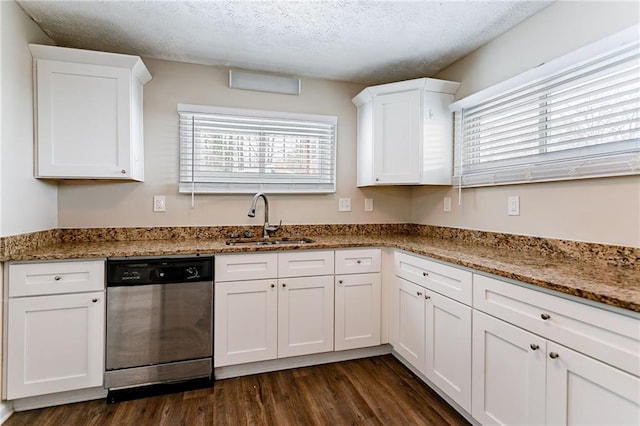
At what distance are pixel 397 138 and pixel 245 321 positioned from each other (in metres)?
1.77

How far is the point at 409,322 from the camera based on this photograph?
2.20 metres

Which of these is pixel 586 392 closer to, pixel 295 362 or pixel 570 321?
pixel 570 321

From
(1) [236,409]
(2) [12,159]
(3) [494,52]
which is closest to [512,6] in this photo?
(3) [494,52]

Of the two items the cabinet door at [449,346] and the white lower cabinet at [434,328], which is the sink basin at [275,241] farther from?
the cabinet door at [449,346]

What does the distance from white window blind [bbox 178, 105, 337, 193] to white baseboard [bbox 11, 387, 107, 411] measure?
4.63 feet

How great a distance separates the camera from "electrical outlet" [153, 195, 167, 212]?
2.51 m

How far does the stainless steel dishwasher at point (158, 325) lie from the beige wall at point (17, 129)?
1.94ft

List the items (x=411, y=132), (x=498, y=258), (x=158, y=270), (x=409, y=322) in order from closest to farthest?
(x=498, y=258) < (x=158, y=270) < (x=409, y=322) < (x=411, y=132)

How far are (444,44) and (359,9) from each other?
76 cm

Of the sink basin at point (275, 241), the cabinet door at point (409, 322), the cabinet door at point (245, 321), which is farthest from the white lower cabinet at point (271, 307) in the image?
the cabinet door at point (409, 322)

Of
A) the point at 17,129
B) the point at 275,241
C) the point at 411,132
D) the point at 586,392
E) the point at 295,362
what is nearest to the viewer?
the point at 586,392

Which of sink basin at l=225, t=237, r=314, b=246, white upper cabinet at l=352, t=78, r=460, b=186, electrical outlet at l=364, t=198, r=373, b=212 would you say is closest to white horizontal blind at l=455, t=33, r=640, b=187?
white upper cabinet at l=352, t=78, r=460, b=186

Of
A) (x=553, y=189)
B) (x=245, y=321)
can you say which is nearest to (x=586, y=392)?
(x=553, y=189)

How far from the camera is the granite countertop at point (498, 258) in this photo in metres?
1.13
